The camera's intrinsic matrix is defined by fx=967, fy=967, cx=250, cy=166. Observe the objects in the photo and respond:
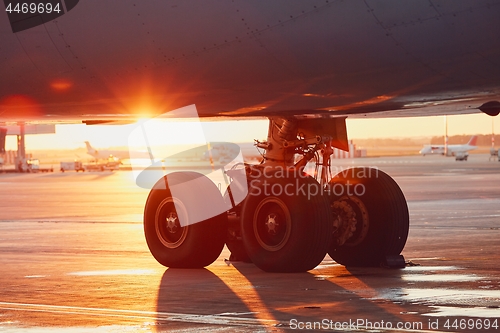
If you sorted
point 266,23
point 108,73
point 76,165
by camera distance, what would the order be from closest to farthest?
point 266,23, point 108,73, point 76,165

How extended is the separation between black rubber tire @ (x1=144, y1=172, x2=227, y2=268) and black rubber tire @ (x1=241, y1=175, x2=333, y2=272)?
64 cm

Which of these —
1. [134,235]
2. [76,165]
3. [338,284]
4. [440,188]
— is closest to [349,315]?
[338,284]

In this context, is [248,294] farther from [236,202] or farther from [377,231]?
[377,231]

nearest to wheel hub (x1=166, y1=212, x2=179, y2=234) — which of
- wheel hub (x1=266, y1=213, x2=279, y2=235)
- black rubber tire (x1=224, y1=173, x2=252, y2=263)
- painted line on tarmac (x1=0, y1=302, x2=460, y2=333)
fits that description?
black rubber tire (x1=224, y1=173, x2=252, y2=263)

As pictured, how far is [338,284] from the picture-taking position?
1066 cm

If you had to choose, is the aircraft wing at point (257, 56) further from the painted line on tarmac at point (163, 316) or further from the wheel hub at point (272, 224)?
the painted line on tarmac at point (163, 316)

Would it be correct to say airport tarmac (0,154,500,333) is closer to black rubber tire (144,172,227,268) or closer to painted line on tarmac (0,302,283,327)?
painted line on tarmac (0,302,283,327)

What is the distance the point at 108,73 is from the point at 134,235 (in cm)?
785

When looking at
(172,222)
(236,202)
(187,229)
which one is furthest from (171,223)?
(236,202)

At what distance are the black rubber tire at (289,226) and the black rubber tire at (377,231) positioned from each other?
43.3 inches

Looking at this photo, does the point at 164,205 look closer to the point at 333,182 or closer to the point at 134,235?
the point at 333,182

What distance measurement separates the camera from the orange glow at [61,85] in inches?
423

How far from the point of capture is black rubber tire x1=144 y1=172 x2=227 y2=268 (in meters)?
12.3

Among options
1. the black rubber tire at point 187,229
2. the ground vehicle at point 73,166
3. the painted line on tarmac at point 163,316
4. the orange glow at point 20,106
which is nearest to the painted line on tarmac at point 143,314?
the painted line on tarmac at point 163,316
